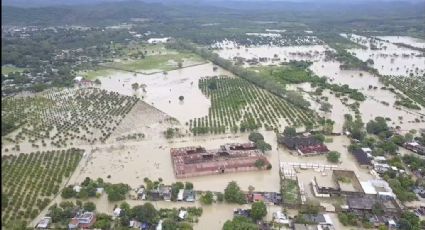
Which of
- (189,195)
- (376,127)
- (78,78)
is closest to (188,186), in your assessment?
(189,195)

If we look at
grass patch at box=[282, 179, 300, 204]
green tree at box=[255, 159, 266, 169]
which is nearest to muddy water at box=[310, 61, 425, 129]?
green tree at box=[255, 159, 266, 169]

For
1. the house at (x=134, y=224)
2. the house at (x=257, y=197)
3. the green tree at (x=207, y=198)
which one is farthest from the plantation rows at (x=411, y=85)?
the house at (x=134, y=224)

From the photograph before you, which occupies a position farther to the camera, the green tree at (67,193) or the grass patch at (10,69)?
the grass patch at (10,69)

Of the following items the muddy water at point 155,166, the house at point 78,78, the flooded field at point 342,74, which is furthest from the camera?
the house at point 78,78

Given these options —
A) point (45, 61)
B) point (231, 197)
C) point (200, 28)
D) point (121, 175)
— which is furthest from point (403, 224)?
point (200, 28)

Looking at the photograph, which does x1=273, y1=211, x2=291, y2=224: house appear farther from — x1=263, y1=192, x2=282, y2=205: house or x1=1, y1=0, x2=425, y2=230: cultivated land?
x1=263, y1=192, x2=282, y2=205: house

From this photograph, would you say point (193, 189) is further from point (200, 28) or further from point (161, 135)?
point (200, 28)

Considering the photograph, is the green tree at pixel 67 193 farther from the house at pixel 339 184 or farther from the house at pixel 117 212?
the house at pixel 339 184
